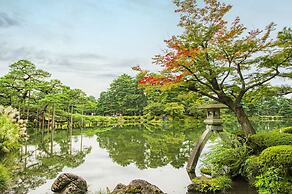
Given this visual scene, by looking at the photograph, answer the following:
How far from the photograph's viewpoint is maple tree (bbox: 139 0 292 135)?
559 cm

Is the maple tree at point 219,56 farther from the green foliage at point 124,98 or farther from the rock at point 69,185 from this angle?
the green foliage at point 124,98

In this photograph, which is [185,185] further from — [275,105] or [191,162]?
[275,105]

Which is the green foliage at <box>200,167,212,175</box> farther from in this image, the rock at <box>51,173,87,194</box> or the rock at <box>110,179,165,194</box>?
the rock at <box>51,173,87,194</box>

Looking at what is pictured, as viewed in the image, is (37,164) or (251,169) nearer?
(251,169)

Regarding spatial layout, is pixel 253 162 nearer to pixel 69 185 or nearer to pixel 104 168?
pixel 69 185

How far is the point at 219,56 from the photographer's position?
605 cm

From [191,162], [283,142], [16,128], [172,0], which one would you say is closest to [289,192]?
[283,142]

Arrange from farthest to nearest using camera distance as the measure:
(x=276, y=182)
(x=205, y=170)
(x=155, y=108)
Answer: (x=155, y=108) → (x=205, y=170) → (x=276, y=182)

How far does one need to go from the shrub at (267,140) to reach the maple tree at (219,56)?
75cm

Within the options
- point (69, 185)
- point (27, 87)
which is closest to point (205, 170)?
point (69, 185)

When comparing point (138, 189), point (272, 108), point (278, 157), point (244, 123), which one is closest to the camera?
point (278, 157)

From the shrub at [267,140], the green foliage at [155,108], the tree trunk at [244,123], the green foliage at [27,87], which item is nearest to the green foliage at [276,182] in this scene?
the shrub at [267,140]

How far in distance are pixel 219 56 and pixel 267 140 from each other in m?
2.27

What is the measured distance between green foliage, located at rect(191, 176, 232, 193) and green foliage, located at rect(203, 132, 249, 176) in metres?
0.30
